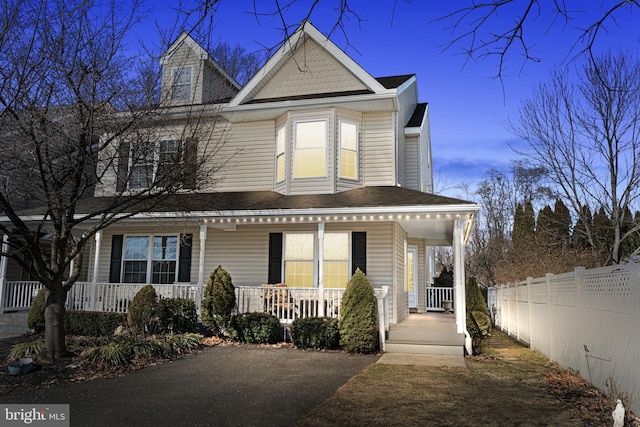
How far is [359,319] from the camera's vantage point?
390 inches

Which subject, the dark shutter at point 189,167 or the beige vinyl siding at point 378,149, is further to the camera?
the beige vinyl siding at point 378,149

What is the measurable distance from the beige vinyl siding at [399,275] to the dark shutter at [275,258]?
326 centimetres

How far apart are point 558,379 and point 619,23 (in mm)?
5767

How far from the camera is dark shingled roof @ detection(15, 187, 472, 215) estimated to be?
11211 mm

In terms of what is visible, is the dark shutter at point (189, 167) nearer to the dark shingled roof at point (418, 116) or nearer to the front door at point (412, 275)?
the dark shingled roof at point (418, 116)

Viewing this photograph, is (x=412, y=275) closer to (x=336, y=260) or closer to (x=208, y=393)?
(x=336, y=260)

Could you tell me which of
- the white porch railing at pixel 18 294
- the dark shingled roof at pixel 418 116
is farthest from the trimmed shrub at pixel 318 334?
the white porch railing at pixel 18 294

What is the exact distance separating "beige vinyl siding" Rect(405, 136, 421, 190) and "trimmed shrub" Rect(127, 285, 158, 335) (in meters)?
8.77

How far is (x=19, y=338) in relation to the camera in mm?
11633

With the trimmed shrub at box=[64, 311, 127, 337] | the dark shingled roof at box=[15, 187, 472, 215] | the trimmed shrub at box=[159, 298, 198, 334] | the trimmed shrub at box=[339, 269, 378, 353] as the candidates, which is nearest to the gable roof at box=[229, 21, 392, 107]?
the dark shingled roof at box=[15, 187, 472, 215]

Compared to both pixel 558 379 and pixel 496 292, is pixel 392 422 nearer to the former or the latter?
pixel 558 379

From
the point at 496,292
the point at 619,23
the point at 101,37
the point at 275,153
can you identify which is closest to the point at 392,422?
the point at 619,23

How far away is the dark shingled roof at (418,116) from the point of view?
15.9 meters

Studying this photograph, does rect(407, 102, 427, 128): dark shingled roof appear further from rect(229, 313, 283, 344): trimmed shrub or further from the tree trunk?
the tree trunk
